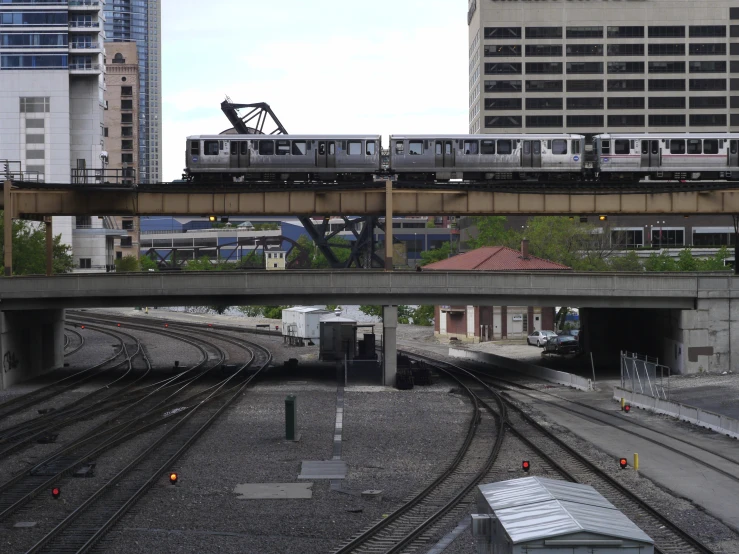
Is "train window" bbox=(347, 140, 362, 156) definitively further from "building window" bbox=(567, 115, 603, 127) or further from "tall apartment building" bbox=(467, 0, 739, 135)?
"building window" bbox=(567, 115, 603, 127)

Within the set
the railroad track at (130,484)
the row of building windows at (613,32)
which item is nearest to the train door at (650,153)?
the railroad track at (130,484)

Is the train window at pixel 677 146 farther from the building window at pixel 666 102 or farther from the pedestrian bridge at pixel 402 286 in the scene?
the building window at pixel 666 102

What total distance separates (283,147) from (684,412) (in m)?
23.0

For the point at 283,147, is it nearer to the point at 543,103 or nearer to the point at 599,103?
the point at 543,103

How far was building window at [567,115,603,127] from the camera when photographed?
11388 centimetres

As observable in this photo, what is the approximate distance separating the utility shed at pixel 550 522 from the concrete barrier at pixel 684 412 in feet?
50.7

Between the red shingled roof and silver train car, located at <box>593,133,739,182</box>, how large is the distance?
17239 millimetres

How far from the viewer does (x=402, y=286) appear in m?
40.7

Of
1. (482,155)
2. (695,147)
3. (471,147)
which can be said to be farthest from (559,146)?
(695,147)

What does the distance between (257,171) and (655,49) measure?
84.0 m

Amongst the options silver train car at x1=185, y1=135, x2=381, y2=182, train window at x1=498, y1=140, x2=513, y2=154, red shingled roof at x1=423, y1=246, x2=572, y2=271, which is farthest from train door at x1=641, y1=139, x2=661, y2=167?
red shingled roof at x1=423, y1=246, x2=572, y2=271

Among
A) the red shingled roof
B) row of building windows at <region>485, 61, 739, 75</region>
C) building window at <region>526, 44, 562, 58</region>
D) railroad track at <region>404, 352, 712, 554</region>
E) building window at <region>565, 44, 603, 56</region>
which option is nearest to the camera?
railroad track at <region>404, 352, 712, 554</region>

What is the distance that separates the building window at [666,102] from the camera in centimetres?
11388

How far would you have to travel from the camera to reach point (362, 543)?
52.9 ft
